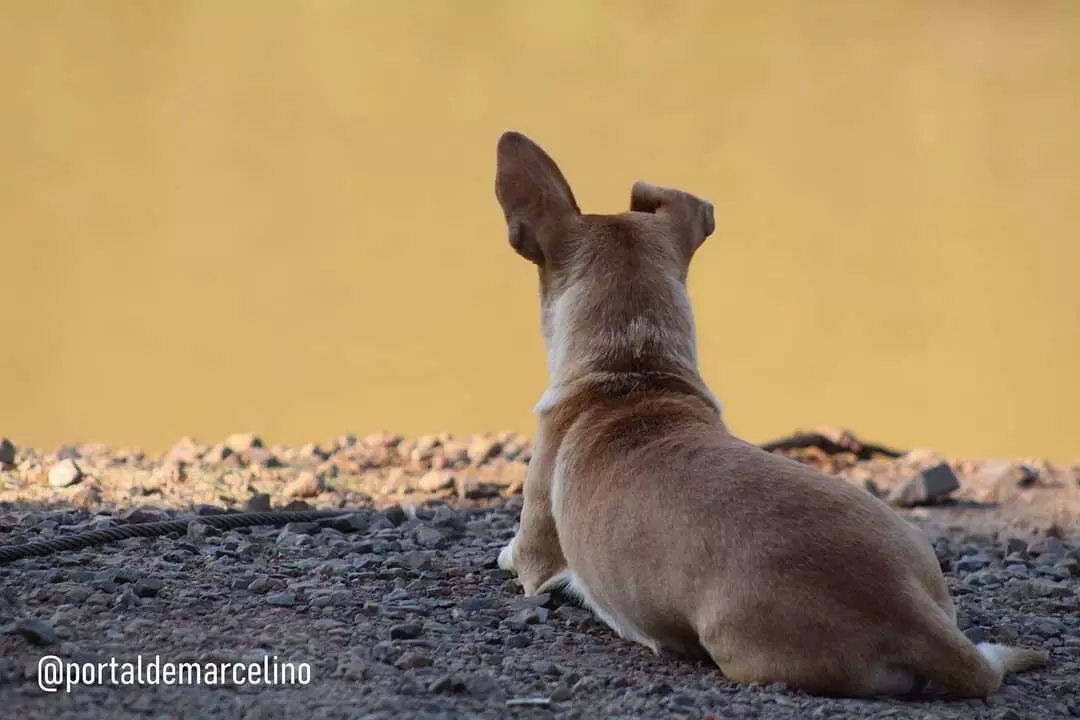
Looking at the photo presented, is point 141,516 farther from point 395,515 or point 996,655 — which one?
point 996,655

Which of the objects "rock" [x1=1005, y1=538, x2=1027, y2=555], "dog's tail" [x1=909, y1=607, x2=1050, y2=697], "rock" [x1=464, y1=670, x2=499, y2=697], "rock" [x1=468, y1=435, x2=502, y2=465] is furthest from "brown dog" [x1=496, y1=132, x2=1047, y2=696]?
"rock" [x1=468, y1=435, x2=502, y2=465]

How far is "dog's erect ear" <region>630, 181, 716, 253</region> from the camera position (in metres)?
4.95

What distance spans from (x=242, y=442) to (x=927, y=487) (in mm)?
4241

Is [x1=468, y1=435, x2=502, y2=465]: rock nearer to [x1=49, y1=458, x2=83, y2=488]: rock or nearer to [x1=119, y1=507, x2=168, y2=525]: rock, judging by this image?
[x1=49, y1=458, x2=83, y2=488]: rock

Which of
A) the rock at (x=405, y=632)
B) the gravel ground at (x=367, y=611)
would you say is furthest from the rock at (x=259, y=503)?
the rock at (x=405, y=632)

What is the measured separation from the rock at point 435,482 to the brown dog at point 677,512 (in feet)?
8.01

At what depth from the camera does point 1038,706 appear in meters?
3.83

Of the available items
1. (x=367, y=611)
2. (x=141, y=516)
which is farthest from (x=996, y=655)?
(x=141, y=516)

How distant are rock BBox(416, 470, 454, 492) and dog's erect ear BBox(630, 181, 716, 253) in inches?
108

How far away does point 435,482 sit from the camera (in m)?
7.42

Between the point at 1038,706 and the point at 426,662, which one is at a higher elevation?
the point at 426,662

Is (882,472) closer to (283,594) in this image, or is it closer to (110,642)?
(283,594)

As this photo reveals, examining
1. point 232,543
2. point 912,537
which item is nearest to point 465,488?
point 232,543

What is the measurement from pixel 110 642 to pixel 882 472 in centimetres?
617
